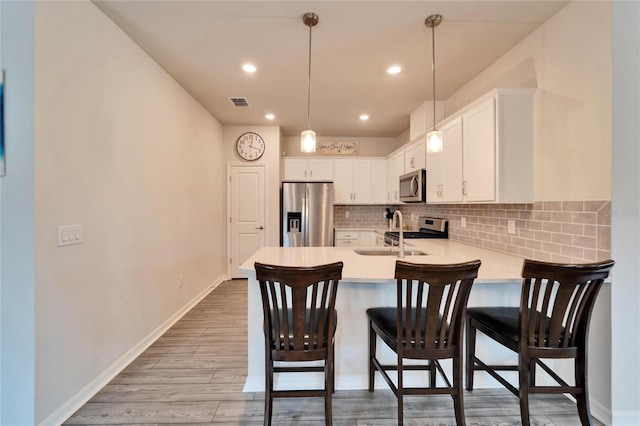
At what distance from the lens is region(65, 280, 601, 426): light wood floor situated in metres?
1.67

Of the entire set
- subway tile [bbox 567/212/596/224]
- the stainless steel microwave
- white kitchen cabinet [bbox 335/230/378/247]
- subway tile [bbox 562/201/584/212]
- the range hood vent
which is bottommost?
white kitchen cabinet [bbox 335/230/378/247]

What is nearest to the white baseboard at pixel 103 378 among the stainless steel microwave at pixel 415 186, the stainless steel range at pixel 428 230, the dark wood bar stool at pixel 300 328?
the dark wood bar stool at pixel 300 328

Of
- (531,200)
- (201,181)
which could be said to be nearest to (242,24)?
(201,181)

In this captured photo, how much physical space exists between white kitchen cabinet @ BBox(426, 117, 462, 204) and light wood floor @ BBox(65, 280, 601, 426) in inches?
62.9

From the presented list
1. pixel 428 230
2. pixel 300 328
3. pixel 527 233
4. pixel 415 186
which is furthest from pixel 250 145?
pixel 527 233

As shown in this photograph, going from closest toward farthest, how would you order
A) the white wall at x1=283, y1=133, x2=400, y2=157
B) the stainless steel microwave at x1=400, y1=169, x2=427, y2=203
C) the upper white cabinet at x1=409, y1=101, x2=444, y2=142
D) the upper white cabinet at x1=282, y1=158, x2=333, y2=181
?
1. the stainless steel microwave at x1=400, y1=169, x2=427, y2=203
2. the upper white cabinet at x1=409, y1=101, x2=444, y2=142
3. the upper white cabinet at x1=282, y1=158, x2=333, y2=181
4. the white wall at x1=283, y1=133, x2=400, y2=157

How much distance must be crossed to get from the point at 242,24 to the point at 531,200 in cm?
252

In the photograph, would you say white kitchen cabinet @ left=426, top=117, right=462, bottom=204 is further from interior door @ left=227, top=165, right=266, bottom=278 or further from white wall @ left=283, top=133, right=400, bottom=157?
interior door @ left=227, top=165, right=266, bottom=278

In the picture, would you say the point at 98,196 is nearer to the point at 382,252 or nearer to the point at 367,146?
the point at 382,252

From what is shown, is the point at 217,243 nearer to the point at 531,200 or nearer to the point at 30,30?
the point at 30,30

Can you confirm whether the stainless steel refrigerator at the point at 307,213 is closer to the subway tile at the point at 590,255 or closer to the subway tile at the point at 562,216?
the subway tile at the point at 562,216

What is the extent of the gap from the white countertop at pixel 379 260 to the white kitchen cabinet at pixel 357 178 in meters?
2.17

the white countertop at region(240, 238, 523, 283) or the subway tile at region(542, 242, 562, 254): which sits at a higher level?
the subway tile at region(542, 242, 562, 254)

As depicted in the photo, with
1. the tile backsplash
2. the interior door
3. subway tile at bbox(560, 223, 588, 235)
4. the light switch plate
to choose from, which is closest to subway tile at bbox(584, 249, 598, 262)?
the tile backsplash
